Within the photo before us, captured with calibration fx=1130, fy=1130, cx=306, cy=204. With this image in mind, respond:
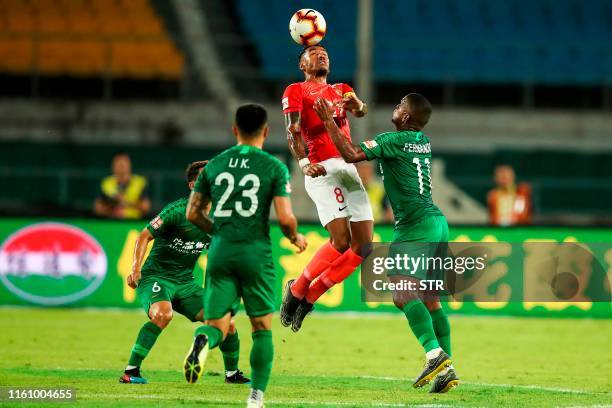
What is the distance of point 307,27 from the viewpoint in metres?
9.08

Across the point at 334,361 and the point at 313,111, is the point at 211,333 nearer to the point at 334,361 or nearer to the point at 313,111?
the point at 313,111

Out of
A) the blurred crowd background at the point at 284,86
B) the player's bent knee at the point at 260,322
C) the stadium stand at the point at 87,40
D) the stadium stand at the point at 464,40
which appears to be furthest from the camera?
the stadium stand at the point at 464,40

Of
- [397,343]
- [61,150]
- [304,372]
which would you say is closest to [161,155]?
[61,150]

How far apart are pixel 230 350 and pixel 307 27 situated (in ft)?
8.66

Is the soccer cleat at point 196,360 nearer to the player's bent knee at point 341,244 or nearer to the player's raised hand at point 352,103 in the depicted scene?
the player's raised hand at point 352,103

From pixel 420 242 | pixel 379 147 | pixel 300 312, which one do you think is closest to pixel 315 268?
pixel 300 312

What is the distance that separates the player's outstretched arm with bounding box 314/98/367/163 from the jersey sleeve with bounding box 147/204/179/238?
138 cm

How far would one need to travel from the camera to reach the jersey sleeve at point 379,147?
841cm

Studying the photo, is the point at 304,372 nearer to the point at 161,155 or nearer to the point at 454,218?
the point at 454,218

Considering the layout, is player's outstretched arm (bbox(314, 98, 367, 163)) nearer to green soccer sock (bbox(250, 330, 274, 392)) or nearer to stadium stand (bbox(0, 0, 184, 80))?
green soccer sock (bbox(250, 330, 274, 392))

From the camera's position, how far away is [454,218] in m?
18.8

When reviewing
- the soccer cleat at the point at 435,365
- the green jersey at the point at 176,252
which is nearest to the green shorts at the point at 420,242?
the soccer cleat at the point at 435,365

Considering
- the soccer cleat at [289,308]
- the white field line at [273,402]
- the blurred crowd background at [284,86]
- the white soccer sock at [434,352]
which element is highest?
the blurred crowd background at [284,86]

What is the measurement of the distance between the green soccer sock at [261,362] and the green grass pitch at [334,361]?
71 cm
